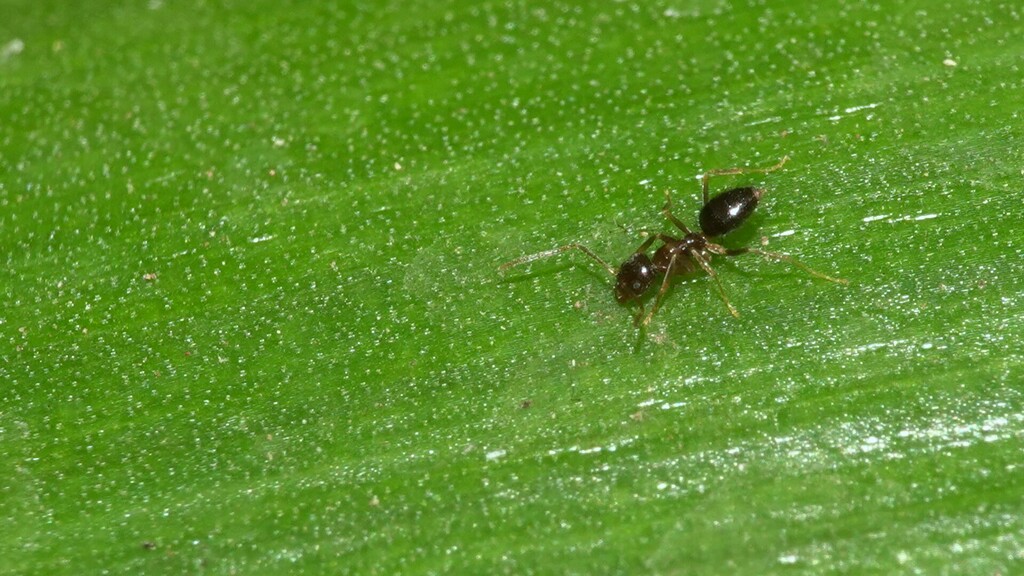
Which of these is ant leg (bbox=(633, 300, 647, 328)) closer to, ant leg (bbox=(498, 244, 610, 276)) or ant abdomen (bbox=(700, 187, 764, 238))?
ant leg (bbox=(498, 244, 610, 276))

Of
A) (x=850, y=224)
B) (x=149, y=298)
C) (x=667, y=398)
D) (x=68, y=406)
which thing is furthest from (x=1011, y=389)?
(x=68, y=406)

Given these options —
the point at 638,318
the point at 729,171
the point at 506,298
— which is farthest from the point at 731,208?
the point at 506,298

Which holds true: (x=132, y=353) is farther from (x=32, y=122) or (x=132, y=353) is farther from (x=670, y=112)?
(x=670, y=112)

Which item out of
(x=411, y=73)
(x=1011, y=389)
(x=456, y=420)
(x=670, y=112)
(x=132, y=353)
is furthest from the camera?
(x=411, y=73)

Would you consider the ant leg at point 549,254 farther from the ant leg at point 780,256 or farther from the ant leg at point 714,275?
the ant leg at point 780,256

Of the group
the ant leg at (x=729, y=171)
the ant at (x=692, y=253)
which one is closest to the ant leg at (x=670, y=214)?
the ant at (x=692, y=253)

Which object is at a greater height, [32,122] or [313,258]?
[32,122]

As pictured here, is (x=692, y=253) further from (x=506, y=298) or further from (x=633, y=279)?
(x=506, y=298)

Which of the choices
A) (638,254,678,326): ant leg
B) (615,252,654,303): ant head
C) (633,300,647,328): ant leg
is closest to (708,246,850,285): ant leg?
(638,254,678,326): ant leg
